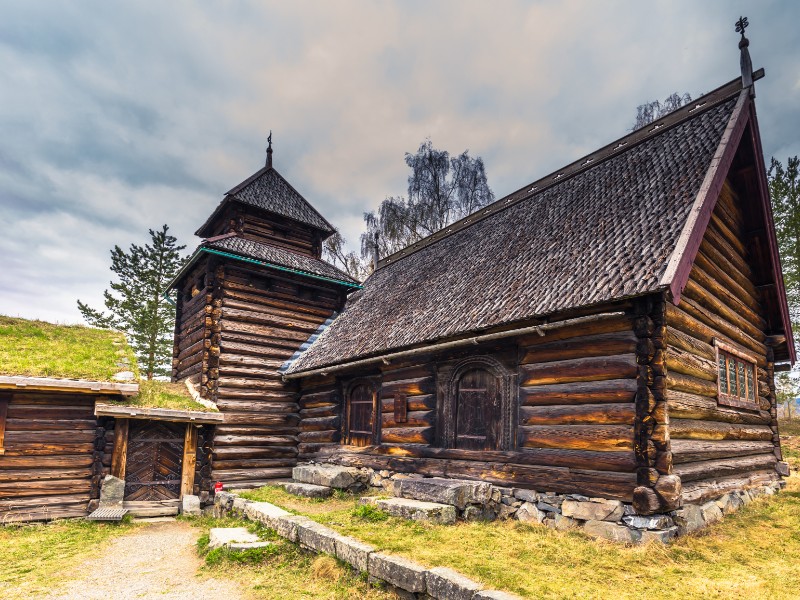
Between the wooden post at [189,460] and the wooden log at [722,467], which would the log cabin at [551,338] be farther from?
the wooden post at [189,460]

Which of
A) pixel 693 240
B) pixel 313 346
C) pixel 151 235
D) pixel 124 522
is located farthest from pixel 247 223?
pixel 151 235

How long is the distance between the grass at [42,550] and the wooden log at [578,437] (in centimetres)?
733

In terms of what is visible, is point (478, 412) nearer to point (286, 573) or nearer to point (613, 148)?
point (286, 573)

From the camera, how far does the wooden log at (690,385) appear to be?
789 centimetres

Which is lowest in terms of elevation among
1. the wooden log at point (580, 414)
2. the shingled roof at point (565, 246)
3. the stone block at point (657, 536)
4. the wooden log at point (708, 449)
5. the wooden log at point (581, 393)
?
the stone block at point (657, 536)

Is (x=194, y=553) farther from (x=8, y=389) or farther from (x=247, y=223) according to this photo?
(x=247, y=223)

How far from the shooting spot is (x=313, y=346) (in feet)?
53.0

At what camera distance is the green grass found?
11.3 meters

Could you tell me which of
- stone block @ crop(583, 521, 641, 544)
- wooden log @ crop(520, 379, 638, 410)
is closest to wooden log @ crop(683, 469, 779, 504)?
stone block @ crop(583, 521, 641, 544)

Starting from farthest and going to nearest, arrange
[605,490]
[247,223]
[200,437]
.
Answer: [247,223] → [200,437] → [605,490]

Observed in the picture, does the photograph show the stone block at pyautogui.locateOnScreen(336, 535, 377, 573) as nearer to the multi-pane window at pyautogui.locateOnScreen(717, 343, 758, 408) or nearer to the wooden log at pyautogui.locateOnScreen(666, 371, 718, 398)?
the wooden log at pyautogui.locateOnScreen(666, 371, 718, 398)

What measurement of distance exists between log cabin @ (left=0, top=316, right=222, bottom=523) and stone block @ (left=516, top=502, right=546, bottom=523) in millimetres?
8411

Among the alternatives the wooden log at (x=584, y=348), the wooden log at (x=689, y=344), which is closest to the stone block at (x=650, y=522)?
the wooden log at (x=584, y=348)

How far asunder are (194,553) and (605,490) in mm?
6850
